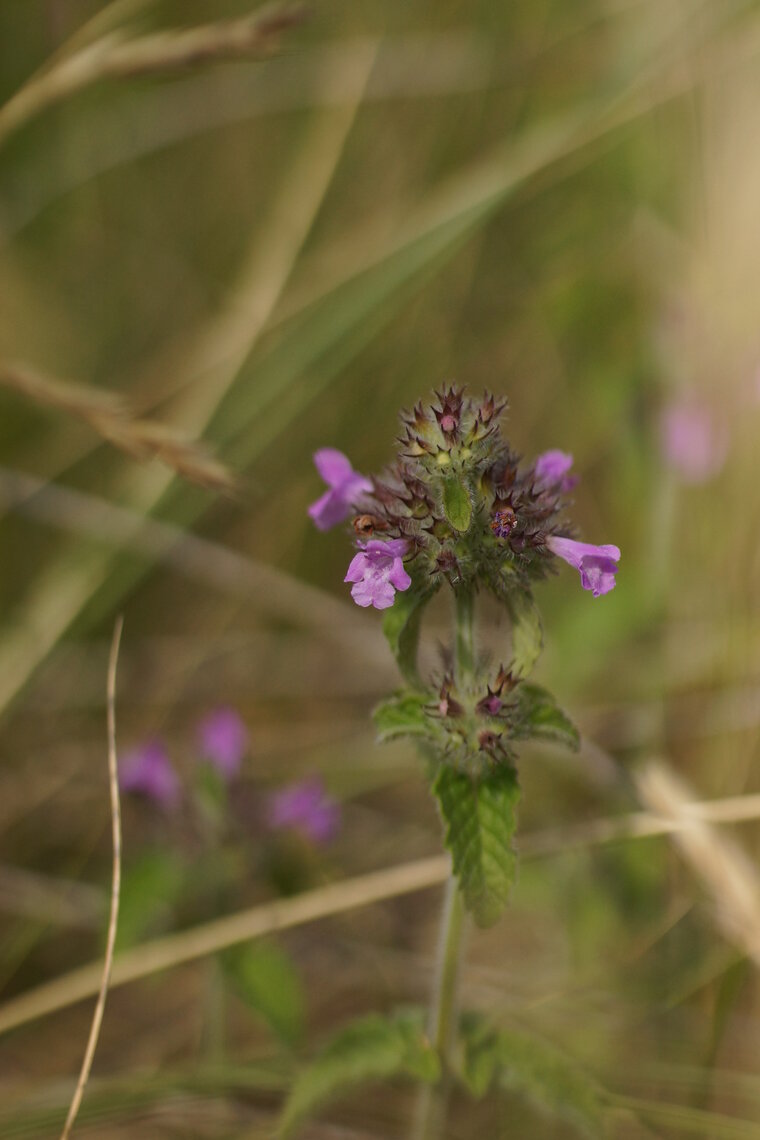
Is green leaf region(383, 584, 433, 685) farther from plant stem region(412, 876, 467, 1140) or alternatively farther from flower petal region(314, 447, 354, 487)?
plant stem region(412, 876, 467, 1140)

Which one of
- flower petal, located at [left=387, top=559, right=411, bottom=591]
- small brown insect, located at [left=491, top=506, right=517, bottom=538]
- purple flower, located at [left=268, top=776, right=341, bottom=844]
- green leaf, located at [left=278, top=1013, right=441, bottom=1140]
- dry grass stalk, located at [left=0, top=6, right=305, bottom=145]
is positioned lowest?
green leaf, located at [left=278, top=1013, right=441, bottom=1140]

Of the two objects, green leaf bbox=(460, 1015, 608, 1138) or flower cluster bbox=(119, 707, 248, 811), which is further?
flower cluster bbox=(119, 707, 248, 811)

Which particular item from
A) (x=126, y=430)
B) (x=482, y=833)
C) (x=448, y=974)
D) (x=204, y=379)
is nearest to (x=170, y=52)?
(x=126, y=430)

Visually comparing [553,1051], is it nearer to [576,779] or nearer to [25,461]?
[576,779]

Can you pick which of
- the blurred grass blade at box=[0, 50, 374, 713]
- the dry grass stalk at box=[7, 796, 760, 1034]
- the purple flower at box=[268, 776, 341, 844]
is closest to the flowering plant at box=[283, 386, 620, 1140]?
the dry grass stalk at box=[7, 796, 760, 1034]

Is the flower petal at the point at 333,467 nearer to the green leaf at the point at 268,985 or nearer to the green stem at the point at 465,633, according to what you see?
the green stem at the point at 465,633

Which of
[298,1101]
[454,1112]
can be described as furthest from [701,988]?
[298,1101]
